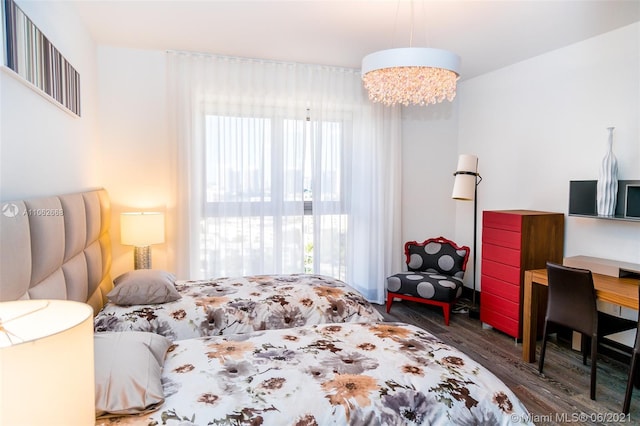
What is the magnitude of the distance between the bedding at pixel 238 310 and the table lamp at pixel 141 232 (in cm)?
67

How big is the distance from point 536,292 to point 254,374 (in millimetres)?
2459

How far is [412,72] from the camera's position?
227 cm

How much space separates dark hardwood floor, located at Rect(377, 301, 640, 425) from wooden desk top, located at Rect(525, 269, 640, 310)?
25.4 inches

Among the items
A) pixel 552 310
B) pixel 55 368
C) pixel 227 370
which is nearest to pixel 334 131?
pixel 552 310

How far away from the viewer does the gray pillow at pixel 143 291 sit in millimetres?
2459

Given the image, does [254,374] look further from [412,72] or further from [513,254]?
[513,254]

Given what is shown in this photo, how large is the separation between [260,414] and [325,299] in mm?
1335

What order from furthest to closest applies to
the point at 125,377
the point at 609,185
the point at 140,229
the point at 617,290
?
the point at 140,229, the point at 609,185, the point at 617,290, the point at 125,377

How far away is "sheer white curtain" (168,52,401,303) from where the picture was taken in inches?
148

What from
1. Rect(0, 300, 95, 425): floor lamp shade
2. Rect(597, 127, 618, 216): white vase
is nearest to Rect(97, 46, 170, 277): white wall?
Rect(0, 300, 95, 425): floor lamp shade

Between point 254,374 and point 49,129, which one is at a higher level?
point 49,129

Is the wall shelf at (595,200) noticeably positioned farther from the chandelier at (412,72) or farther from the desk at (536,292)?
the chandelier at (412,72)

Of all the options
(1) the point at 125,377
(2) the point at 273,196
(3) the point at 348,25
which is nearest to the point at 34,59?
(1) the point at 125,377

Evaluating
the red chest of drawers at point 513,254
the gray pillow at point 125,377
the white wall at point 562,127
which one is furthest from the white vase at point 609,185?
the gray pillow at point 125,377
